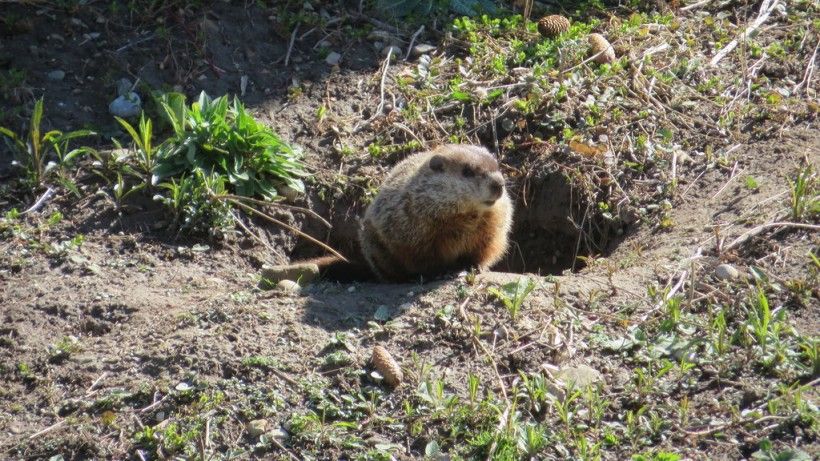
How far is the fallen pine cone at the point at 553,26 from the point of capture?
21.8ft

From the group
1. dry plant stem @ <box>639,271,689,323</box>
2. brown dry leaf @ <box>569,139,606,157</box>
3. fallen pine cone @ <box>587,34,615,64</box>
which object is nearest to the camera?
dry plant stem @ <box>639,271,689,323</box>

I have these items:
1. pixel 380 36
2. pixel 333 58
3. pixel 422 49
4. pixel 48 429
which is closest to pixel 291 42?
pixel 333 58

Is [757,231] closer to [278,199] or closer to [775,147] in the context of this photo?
[775,147]

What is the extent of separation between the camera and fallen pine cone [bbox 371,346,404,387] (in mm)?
4082

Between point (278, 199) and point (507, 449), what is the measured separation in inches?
110

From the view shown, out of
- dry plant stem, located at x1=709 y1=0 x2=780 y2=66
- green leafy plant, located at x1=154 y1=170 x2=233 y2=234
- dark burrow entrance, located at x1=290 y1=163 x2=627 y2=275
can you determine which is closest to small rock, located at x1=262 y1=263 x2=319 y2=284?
green leafy plant, located at x1=154 y1=170 x2=233 y2=234

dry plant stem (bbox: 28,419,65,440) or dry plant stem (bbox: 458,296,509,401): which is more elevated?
dry plant stem (bbox: 458,296,509,401)

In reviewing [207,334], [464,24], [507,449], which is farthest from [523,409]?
[464,24]

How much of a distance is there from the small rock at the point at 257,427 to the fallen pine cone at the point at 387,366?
1.77 feet

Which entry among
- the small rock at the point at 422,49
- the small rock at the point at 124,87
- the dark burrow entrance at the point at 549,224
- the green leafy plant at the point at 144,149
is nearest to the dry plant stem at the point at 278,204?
the dark burrow entrance at the point at 549,224

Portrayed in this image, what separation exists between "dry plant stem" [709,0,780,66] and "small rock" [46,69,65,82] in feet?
14.1

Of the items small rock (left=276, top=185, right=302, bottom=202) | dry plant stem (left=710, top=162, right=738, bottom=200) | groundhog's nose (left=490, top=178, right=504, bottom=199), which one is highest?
dry plant stem (left=710, top=162, right=738, bottom=200)

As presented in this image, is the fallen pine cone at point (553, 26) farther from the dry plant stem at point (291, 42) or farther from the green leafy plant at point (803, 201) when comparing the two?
the green leafy plant at point (803, 201)

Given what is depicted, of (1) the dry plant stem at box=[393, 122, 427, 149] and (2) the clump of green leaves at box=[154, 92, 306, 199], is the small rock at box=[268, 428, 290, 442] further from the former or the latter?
(1) the dry plant stem at box=[393, 122, 427, 149]
